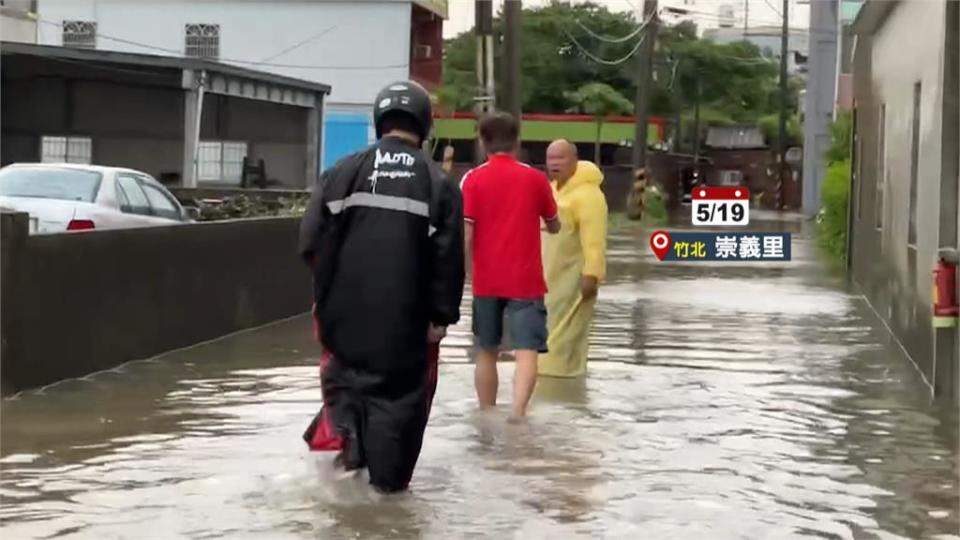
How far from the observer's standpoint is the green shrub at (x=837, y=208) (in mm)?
27828

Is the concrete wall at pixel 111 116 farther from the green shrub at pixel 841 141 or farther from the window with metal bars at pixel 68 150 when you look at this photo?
the green shrub at pixel 841 141

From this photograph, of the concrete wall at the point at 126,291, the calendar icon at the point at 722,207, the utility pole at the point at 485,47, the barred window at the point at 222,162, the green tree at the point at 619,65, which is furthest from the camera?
the green tree at the point at 619,65

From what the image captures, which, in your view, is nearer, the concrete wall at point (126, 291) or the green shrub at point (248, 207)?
the concrete wall at point (126, 291)

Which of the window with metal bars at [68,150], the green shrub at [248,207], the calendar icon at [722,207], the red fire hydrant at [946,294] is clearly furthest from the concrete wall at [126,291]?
the window with metal bars at [68,150]

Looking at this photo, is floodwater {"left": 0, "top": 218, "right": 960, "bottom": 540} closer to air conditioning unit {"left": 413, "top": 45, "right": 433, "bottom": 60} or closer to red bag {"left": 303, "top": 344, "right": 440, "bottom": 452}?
red bag {"left": 303, "top": 344, "right": 440, "bottom": 452}

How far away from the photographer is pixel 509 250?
9.58 metres

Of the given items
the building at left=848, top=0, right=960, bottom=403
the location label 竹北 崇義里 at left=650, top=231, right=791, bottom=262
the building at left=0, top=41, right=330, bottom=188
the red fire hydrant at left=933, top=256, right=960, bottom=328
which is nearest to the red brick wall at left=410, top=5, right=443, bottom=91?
the building at left=0, top=41, right=330, bottom=188

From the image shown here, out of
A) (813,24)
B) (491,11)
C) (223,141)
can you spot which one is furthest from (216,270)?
(813,24)

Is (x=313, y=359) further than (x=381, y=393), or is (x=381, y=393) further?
(x=313, y=359)

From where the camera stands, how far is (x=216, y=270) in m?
14.0

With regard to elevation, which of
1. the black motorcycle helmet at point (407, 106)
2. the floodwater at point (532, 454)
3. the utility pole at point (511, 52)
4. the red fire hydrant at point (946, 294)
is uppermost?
the utility pole at point (511, 52)

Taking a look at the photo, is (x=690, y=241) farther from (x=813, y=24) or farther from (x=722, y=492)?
(x=722, y=492)

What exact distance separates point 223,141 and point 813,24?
19317 mm

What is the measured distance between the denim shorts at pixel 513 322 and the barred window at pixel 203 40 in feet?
140
